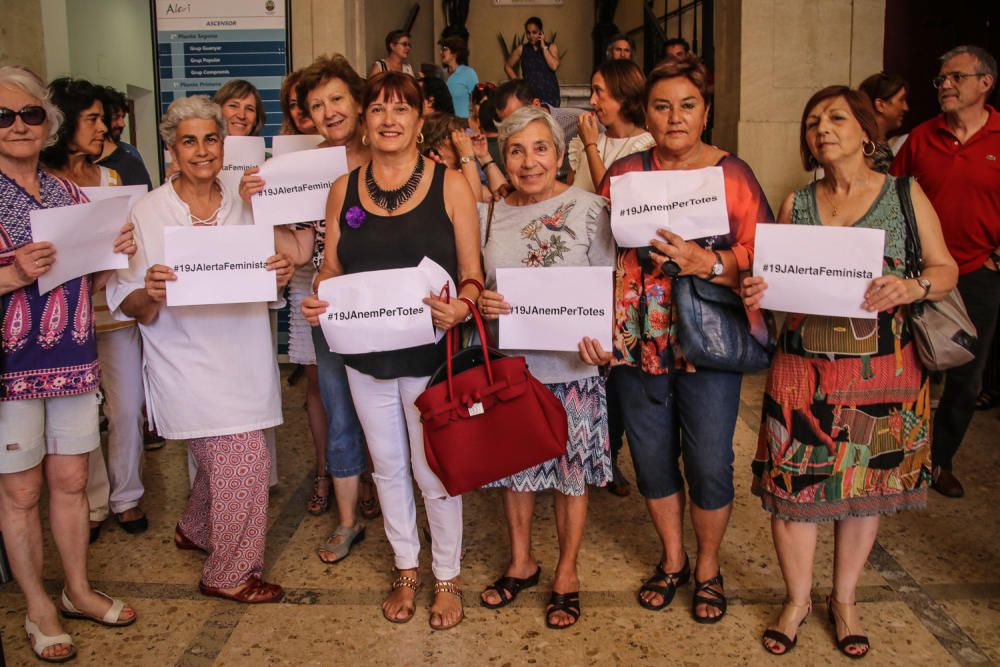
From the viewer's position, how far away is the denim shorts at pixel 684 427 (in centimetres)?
300

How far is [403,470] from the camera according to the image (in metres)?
3.20

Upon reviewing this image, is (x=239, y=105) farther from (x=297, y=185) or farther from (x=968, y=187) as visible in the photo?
(x=968, y=187)

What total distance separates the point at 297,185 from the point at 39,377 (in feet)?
3.89

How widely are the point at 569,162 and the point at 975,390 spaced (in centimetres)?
242

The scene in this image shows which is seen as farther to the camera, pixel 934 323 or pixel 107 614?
pixel 107 614

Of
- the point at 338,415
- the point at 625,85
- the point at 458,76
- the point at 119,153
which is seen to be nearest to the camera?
the point at 338,415

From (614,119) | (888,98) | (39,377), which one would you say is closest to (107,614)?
(39,377)

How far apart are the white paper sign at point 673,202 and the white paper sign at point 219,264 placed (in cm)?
132

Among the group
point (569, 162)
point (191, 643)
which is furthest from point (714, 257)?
point (191, 643)

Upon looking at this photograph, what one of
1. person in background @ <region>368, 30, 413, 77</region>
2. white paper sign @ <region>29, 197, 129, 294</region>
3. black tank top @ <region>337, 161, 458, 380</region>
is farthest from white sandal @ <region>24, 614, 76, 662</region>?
person in background @ <region>368, 30, 413, 77</region>

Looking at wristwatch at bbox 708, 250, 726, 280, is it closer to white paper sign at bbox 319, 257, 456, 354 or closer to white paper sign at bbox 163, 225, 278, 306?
white paper sign at bbox 319, 257, 456, 354

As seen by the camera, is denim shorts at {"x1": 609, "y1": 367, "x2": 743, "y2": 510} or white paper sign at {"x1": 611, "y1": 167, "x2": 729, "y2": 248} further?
denim shorts at {"x1": 609, "y1": 367, "x2": 743, "y2": 510}

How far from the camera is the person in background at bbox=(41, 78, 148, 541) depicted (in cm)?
393

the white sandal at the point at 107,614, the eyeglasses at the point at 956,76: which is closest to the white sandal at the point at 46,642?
the white sandal at the point at 107,614
